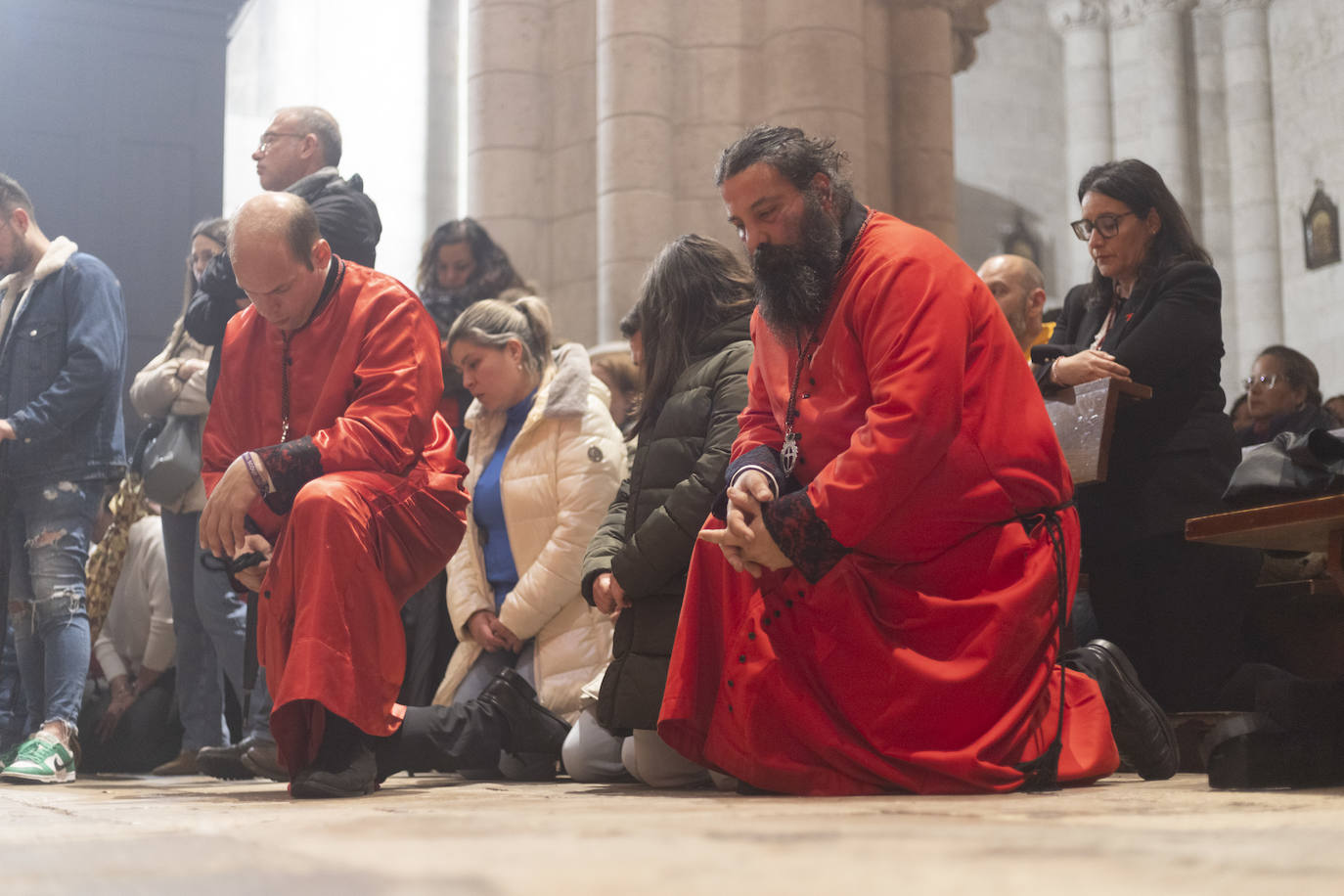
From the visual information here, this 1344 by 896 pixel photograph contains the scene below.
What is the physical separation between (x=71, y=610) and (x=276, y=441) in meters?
1.60

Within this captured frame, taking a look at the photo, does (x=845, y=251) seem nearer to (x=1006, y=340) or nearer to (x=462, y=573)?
(x=1006, y=340)

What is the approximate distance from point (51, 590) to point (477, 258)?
2208 mm

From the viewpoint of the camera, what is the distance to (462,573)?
201 inches

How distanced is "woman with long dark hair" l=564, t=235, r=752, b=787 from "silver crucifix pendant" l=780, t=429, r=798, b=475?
0.40 meters

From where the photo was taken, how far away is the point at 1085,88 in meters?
18.6

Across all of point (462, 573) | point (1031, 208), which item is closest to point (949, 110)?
point (462, 573)

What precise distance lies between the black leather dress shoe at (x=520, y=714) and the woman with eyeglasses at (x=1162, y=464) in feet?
5.54

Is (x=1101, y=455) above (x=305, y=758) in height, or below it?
above

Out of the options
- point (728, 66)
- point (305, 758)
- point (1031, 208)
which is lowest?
point (305, 758)

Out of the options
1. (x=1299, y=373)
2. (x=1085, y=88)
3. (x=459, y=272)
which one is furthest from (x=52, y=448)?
(x=1085, y=88)

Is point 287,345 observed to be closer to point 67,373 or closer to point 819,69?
point 67,373

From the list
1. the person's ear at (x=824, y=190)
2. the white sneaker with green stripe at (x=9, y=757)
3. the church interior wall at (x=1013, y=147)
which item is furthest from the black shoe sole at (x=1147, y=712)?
the church interior wall at (x=1013, y=147)

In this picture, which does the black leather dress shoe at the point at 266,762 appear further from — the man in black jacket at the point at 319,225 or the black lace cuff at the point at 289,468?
the black lace cuff at the point at 289,468

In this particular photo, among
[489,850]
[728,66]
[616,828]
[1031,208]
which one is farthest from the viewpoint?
[1031,208]
